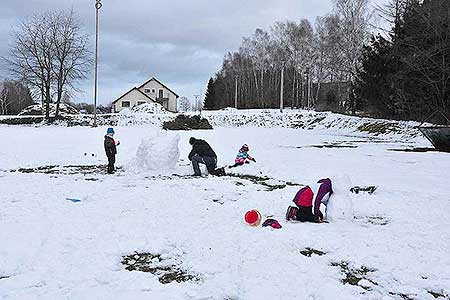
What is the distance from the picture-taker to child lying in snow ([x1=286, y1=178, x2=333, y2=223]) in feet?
19.9

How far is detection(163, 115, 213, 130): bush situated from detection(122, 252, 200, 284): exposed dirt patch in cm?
2807

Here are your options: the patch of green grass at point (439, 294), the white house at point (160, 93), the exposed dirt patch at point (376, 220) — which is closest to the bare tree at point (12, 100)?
the white house at point (160, 93)

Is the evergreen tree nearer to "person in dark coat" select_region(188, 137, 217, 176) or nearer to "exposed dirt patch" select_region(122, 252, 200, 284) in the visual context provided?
"person in dark coat" select_region(188, 137, 217, 176)

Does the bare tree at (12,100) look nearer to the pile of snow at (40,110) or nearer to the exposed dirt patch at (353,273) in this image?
the pile of snow at (40,110)

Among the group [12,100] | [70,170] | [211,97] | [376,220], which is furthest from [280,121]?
[12,100]

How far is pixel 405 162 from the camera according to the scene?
12883 mm

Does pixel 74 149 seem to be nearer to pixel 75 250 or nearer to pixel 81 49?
pixel 75 250

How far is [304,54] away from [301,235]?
2192 inches

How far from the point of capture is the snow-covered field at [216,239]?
12.6 feet

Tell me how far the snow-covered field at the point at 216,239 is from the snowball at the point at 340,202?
0.07 ft

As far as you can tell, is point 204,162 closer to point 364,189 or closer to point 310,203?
point 364,189

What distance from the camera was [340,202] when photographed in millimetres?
6125

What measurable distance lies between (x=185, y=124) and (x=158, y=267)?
29.4 meters

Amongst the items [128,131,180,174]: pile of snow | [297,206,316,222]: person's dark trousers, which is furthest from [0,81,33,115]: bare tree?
[297,206,316,222]: person's dark trousers
